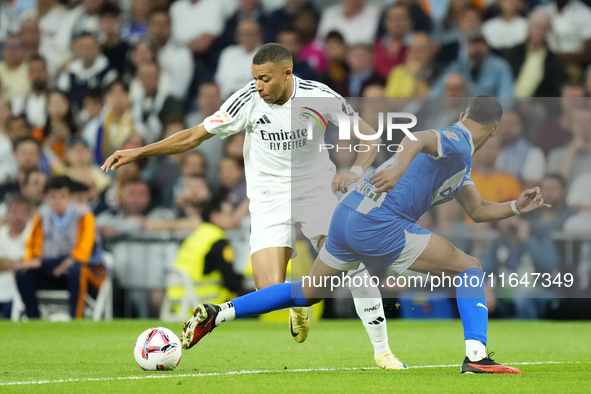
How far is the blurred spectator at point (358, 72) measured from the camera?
12.6 meters

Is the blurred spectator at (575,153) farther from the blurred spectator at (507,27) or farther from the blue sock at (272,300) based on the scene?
the blue sock at (272,300)

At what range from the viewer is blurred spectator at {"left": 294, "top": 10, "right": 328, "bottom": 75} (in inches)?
520

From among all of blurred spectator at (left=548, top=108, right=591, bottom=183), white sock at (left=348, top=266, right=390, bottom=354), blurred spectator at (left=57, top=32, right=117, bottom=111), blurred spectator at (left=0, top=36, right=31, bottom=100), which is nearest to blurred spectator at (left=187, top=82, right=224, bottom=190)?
blurred spectator at (left=57, top=32, right=117, bottom=111)

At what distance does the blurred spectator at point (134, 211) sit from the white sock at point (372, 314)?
6.23 metres

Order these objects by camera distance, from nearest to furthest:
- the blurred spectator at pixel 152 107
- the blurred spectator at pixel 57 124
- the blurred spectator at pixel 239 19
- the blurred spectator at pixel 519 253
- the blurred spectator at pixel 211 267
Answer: the blurred spectator at pixel 519 253 < the blurred spectator at pixel 211 267 < the blurred spectator at pixel 152 107 < the blurred spectator at pixel 57 124 < the blurred spectator at pixel 239 19

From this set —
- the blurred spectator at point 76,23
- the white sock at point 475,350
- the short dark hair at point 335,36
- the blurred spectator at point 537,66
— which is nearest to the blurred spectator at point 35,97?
the blurred spectator at point 76,23

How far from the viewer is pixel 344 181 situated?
19.6ft

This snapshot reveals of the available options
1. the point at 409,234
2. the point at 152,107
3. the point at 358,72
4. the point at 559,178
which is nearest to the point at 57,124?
the point at 152,107

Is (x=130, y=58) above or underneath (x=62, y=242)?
above

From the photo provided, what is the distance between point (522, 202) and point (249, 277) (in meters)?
5.75

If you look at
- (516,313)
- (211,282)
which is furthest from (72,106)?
(516,313)

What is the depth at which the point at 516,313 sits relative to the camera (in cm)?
1062

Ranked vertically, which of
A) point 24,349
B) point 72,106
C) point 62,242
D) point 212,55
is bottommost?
point 24,349

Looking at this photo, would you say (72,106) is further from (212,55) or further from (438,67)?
(438,67)
